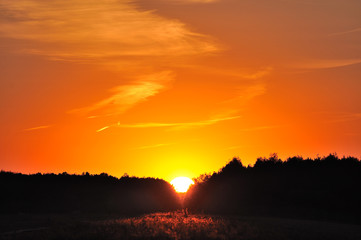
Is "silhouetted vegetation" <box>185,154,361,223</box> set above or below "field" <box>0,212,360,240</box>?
above

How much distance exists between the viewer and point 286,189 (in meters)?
49.6

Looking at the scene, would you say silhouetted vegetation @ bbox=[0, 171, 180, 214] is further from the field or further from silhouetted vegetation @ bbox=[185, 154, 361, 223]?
the field

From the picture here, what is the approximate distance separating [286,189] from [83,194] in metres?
31.1

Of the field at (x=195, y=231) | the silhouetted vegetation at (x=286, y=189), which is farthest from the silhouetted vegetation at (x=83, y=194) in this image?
the field at (x=195, y=231)

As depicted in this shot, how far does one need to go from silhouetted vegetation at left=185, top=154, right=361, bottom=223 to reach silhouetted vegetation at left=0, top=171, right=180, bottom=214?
1305cm

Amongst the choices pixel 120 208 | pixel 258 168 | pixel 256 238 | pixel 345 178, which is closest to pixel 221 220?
pixel 256 238

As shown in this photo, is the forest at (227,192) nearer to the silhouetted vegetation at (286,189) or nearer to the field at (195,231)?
the silhouetted vegetation at (286,189)

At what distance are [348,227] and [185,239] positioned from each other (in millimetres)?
11239

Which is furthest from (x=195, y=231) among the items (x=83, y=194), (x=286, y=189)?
(x=83, y=194)

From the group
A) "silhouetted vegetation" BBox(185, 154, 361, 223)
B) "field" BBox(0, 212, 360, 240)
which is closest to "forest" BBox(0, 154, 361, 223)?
"silhouetted vegetation" BBox(185, 154, 361, 223)

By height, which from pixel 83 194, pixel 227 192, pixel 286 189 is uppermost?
pixel 83 194

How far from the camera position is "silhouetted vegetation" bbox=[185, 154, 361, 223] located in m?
A: 44.9

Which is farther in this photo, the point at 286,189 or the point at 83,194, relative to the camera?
the point at 83,194

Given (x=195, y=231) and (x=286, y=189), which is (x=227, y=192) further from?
(x=195, y=231)
